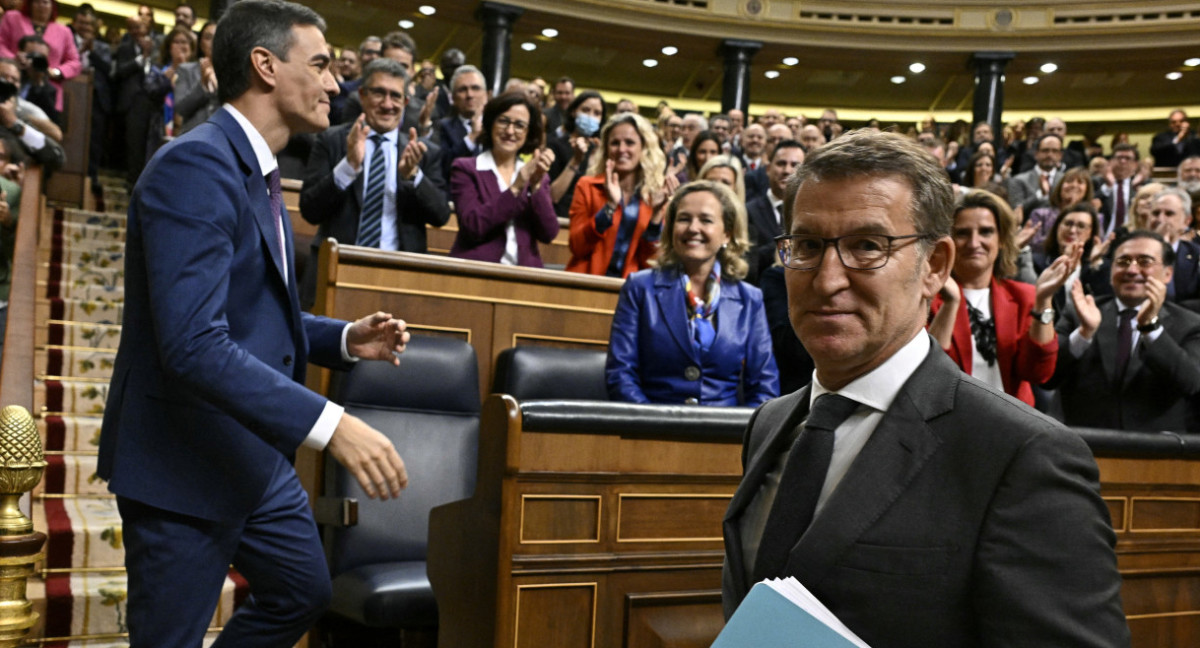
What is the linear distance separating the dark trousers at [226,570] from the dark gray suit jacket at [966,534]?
84cm

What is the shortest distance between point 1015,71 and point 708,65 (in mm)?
3319

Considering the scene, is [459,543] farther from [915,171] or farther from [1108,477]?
[1108,477]

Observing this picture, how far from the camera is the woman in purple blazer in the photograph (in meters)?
2.93

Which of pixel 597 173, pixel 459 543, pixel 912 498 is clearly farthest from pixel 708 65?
pixel 912 498

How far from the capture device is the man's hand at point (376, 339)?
1.48 meters

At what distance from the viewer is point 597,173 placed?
10.1ft

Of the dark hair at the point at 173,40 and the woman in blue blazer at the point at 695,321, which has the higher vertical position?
the dark hair at the point at 173,40

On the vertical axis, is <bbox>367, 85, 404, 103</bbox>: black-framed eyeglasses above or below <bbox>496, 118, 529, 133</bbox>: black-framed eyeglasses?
above

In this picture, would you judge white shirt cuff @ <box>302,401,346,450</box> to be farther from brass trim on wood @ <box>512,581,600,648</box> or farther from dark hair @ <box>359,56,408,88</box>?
dark hair @ <box>359,56,408,88</box>

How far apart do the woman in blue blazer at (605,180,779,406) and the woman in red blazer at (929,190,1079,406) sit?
0.43m

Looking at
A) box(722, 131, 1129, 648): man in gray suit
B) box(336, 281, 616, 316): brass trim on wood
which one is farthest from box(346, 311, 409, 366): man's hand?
box(336, 281, 616, 316): brass trim on wood

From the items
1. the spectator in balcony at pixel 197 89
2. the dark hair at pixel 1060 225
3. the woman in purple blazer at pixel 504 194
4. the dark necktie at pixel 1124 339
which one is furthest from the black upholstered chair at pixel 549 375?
the dark hair at pixel 1060 225

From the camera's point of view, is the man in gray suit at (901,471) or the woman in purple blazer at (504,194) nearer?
the man in gray suit at (901,471)

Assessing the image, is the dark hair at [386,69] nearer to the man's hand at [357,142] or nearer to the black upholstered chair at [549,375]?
the man's hand at [357,142]
